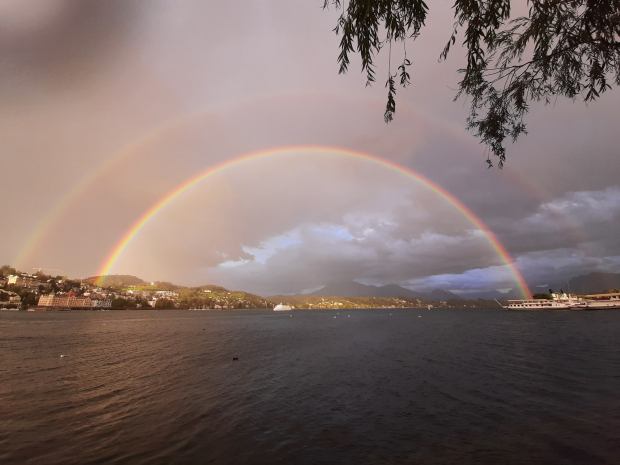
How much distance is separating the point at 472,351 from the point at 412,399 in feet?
89.2

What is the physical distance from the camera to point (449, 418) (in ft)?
53.3

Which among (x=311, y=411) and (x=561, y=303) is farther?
(x=561, y=303)

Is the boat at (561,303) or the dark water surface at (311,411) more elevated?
the dark water surface at (311,411)

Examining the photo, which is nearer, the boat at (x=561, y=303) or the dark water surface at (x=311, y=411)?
the dark water surface at (x=311, y=411)

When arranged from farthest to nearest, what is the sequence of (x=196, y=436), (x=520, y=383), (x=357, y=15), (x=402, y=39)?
(x=520, y=383), (x=196, y=436), (x=402, y=39), (x=357, y=15)

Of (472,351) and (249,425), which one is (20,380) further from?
(472,351)

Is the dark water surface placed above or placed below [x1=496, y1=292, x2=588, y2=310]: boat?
above

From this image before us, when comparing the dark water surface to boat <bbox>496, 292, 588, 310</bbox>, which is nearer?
the dark water surface

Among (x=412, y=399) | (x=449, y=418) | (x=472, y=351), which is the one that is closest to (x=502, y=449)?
(x=449, y=418)

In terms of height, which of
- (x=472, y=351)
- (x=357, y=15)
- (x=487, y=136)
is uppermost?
(x=357, y=15)

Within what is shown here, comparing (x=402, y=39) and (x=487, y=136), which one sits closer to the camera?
(x=402, y=39)

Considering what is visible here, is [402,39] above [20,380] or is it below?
above

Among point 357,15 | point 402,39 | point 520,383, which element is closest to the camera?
point 357,15

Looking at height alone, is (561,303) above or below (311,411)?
below
